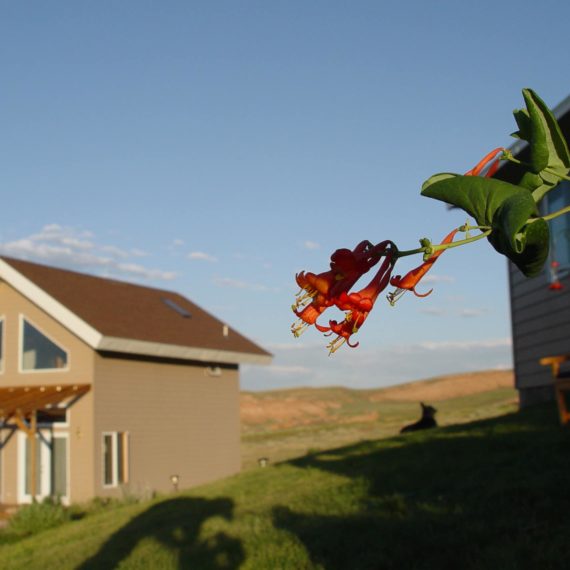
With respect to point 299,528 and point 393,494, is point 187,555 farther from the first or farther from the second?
point 393,494

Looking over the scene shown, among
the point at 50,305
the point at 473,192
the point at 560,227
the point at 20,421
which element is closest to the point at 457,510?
the point at 560,227

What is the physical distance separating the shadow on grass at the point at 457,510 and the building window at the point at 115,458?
929cm

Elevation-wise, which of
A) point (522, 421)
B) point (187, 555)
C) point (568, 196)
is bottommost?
point (187, 555)

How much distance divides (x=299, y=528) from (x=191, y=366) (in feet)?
51.3

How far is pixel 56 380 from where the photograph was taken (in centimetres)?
2173

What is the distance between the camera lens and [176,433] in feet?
78.5

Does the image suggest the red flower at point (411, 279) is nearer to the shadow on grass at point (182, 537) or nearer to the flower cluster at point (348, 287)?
the flower cluster at point (348, 287)

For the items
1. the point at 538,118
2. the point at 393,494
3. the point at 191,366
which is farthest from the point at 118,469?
the point at 538,118

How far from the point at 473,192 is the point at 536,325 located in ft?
54.4

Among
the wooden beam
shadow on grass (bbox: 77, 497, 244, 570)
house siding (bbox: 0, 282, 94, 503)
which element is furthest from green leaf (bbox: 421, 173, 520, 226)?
house siding (bbox: 0, 282, 94, 503)

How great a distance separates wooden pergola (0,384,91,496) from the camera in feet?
66.6

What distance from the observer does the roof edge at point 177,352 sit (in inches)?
832

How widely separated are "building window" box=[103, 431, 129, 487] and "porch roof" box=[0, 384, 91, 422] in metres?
1.31

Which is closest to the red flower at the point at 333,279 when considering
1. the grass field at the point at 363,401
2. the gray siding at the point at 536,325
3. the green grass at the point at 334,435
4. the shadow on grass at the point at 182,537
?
the shadow on grass at the point at 182,537
